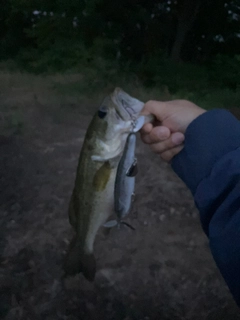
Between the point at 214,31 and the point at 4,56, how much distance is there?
17.7 feet

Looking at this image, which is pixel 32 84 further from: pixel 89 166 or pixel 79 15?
pixel 89 166

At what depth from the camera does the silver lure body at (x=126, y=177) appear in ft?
4.63

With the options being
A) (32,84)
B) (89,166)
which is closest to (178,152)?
(89,166)

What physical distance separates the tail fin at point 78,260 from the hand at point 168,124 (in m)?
0.66

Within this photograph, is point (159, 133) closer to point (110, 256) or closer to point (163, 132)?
point (163, 132)

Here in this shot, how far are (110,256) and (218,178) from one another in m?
2.25

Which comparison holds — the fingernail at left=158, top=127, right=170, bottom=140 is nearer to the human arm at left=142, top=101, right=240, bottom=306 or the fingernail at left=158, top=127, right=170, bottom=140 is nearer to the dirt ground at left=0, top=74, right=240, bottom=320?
the human arm at left=142, top=101, right=240, bottom=306

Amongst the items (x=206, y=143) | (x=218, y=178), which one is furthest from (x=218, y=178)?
(x=206, y=143)

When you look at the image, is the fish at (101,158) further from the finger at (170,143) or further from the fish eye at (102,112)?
the finger at (170,143)

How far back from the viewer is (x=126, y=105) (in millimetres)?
1495

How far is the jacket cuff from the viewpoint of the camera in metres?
1.35

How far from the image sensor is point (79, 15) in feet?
29.2

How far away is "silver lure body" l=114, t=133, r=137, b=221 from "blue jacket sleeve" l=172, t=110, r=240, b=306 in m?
0.20

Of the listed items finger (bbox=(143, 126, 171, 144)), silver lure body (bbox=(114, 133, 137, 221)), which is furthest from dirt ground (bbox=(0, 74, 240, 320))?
finger (bbox=(143, 126, 171, 144))
